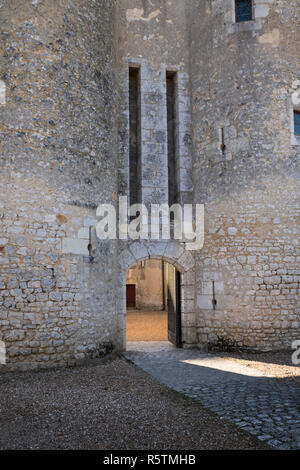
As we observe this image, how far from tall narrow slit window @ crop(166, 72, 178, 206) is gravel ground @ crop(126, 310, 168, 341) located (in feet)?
11.1

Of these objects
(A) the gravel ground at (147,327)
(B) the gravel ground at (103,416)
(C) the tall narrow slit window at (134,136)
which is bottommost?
(A) the gravel ground at (147,327)

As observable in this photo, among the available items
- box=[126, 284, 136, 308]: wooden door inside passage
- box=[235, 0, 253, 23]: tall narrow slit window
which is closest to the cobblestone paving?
box=[235, 0, 253, 23]: tall narrow slit window

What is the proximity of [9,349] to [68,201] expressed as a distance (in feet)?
7.96

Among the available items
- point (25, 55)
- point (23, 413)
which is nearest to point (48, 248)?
point (23, 413)

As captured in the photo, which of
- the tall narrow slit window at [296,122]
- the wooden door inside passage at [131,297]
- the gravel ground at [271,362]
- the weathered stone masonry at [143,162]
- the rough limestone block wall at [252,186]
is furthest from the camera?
the wooden door inside passage at [131,297]

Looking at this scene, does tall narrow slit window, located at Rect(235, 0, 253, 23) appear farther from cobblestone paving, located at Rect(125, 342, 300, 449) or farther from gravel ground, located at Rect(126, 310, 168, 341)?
gravel ground, located at Rect(126, 310, 168, 341)

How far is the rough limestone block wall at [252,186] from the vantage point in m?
7.17

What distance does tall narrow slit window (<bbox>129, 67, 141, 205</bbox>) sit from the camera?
8.12m

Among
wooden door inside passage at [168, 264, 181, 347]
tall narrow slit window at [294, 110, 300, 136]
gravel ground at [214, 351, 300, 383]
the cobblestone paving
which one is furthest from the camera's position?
wooden door inside passage at [168, 264, 181, 347]

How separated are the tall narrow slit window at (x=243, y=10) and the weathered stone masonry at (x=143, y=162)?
0.21m

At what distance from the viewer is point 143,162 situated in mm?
7961

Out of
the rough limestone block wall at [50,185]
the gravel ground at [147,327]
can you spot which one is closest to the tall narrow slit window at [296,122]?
the rough limestone block wall at [50,185]

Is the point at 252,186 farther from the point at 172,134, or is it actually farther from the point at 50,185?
the point at 50,185

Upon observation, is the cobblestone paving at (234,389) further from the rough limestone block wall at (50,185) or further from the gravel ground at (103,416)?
the rough limestone block wall at (50,185)
